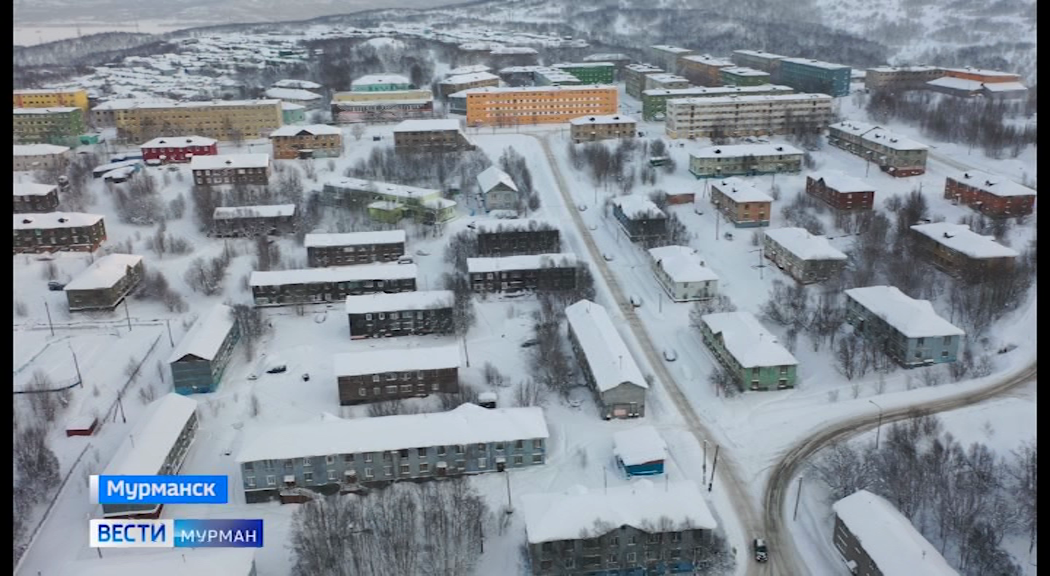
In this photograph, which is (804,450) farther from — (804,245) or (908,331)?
(804,245)

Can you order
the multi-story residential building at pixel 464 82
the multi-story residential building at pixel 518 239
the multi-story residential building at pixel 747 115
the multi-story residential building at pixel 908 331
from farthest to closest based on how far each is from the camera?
the multi-story residential building at pixel 464 82, the multi-story residential building at pixel 747 115, the multi-story residential building at pixel 518 239, the multi-story residential building at pixel 908 331

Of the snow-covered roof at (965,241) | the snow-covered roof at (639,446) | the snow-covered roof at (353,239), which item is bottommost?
the snow-covered roof at (639,446)

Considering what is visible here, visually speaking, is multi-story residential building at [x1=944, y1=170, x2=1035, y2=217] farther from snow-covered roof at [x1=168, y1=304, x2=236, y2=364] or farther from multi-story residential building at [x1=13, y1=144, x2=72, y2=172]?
multi-story residential building at [x1=13, y1=144, x2=72, y2=172]

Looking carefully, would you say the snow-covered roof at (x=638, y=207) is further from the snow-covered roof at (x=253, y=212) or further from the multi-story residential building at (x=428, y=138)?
the snow-covered roof at (x=253, y=212)

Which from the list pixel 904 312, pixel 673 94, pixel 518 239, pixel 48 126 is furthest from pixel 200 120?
pixel 904 312

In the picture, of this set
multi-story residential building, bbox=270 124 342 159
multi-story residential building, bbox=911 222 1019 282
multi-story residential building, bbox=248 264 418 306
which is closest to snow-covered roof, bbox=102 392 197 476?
multi-story residential building, bbox=248 264 418 306

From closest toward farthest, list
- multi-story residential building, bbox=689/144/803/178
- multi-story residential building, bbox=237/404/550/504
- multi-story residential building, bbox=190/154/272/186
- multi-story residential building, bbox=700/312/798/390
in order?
multi-story residential building, bbox=237/404/550/504 → multi-story residential building, bbox=700/312/798/390 → multi-story residential building, bbox=190/154/272/186 → multi-story residential building, bbox=689/144/803/178

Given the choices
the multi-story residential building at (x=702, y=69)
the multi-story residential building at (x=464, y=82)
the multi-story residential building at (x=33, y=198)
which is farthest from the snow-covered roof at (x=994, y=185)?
the multi-story residential building at (x=33, y=198)
